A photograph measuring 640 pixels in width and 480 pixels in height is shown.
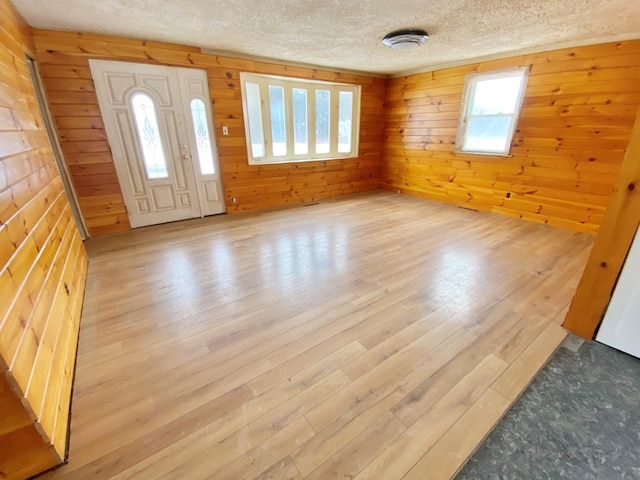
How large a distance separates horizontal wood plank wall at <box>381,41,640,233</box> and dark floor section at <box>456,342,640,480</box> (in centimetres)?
273

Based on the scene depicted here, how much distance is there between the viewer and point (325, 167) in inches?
207

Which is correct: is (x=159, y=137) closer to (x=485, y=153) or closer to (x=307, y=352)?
(x=307, y=352)

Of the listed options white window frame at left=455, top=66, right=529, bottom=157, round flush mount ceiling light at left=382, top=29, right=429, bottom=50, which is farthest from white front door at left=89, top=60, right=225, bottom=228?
white window frame at left=455, top=66, right=529, bottom=157

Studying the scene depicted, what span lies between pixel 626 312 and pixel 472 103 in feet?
12.2

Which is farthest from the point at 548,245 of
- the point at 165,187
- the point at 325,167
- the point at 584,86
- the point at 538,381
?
the point at 165,187

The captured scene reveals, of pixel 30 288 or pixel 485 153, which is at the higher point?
pixel 485 153

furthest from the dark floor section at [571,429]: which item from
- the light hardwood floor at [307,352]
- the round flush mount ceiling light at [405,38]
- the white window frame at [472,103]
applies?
the white window frame at [472,103]

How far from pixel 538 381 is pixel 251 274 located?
2160 millimetres

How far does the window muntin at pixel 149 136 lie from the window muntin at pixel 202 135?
46 cm

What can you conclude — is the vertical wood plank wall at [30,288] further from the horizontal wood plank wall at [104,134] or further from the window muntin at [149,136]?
the window muntin at [149,136]

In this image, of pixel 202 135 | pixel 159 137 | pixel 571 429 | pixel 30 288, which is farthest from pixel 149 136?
pixel 571 429

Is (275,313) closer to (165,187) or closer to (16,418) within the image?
(16,418)

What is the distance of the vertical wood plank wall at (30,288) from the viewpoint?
40.1 inches

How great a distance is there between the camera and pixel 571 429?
1.25m
